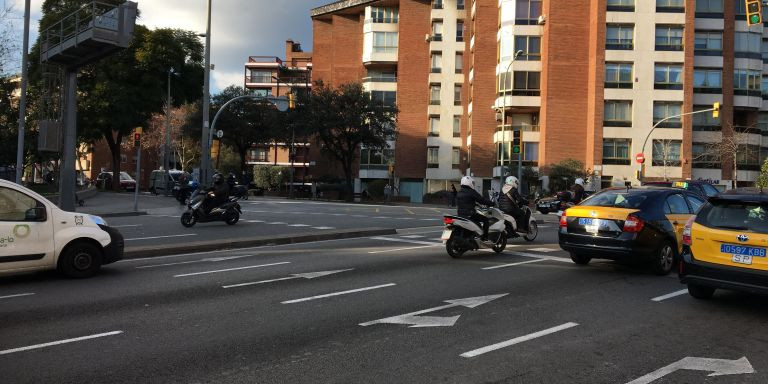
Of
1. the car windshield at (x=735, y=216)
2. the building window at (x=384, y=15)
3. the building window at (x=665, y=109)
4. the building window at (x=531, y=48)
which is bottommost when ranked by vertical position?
the car windshield at (x=735, y=216)

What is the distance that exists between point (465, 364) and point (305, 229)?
42.2ft

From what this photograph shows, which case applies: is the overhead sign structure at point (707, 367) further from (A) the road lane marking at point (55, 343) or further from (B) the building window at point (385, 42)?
(B) the building window at point (385, 42)

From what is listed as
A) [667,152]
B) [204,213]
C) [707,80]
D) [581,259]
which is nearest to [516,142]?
[204,213]

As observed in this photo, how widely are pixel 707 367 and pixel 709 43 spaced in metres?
52.5

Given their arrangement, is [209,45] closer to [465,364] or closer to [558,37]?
[465,364]

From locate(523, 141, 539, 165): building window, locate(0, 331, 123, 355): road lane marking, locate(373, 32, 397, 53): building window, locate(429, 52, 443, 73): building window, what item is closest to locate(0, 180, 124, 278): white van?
locate(0, 331, 123, 355): road lane marking

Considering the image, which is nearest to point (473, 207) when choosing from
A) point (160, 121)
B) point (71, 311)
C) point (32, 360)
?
point (71, 311)

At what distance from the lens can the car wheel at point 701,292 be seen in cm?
764

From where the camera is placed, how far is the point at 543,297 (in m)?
7.80

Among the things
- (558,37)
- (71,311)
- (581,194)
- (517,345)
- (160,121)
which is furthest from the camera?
(160,121)

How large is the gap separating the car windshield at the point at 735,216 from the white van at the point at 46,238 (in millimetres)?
8784

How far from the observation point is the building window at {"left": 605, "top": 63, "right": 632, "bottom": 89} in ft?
156

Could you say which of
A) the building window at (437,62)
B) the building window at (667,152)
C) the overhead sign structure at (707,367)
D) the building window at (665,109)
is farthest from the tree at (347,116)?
the overhead sign structure at (707,367)

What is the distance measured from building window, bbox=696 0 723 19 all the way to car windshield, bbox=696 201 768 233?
4962cm
